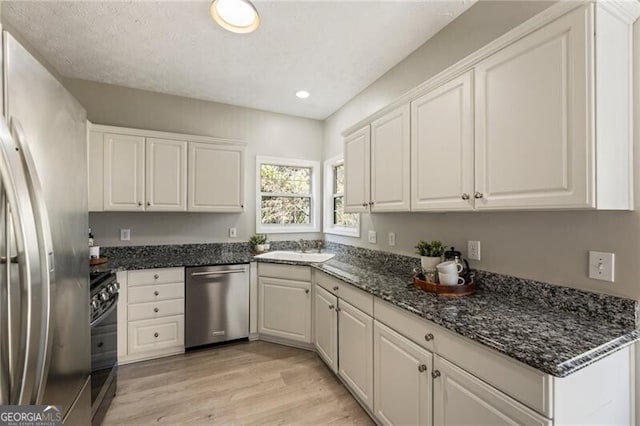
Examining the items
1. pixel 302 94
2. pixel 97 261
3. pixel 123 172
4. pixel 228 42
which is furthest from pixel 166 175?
pixel 302 94

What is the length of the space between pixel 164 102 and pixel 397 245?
2995 mm

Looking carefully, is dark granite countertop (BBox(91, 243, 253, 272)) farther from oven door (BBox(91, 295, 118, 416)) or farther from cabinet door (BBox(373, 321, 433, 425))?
cabinet door (BBox(373, 321, 433, 425))

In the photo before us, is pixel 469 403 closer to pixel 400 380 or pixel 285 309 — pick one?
pixel 400 380

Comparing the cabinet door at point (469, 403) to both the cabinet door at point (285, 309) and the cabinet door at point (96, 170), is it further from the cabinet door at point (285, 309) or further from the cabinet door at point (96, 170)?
the cabinet door at point (96, 170)

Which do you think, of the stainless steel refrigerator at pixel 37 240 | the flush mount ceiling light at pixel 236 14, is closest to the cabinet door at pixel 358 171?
the flush mount ceiling light at pixel 236 14

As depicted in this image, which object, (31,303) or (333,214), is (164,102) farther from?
(31,303)

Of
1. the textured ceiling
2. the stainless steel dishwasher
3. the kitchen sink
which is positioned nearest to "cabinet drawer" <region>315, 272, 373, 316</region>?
the kitchen sink

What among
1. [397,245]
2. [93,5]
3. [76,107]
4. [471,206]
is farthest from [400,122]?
[93,5]

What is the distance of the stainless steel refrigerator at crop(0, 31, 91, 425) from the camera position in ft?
2.47

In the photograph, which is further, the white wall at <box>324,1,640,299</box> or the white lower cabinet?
the white lower cabinet

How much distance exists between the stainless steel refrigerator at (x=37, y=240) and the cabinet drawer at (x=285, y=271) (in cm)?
179

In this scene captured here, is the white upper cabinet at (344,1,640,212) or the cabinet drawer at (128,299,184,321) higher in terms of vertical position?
the white upper cabinet at (344,1,640,212)

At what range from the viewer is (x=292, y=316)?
2777 millimetres

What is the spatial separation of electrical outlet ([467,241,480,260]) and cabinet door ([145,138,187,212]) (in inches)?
106
